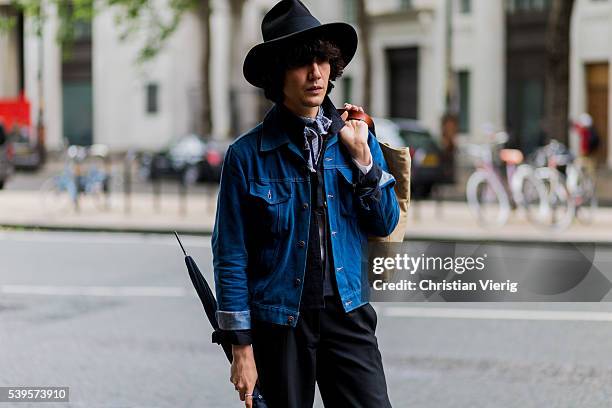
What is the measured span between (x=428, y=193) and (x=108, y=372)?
59.5 ft

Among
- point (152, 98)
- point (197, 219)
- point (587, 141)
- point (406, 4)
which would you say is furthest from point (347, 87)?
point (197, 219)

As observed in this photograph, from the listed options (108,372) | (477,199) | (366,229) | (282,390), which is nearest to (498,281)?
(366,229)

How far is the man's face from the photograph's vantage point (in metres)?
3.44

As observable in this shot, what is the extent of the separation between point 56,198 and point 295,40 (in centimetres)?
1752

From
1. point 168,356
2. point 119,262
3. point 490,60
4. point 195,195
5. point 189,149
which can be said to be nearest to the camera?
point 168,356

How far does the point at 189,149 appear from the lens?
104 ft

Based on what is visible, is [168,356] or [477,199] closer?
[168,356]

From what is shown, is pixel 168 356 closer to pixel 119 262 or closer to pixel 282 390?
pixel 282 390

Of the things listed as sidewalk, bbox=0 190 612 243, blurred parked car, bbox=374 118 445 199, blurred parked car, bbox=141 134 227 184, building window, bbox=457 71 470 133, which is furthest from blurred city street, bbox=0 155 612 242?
building window, bbox=457 71 470 133

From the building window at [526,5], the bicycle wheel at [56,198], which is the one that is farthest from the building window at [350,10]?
the bicycle wheel at [56,198]

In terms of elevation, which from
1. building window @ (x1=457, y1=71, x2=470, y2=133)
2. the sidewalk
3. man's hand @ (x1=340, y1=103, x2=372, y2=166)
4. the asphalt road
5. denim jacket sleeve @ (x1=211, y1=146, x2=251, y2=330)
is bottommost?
the asphalt road

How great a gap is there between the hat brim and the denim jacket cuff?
0.68 m

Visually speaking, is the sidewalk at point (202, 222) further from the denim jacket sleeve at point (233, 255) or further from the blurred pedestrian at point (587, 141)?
the denim jacket sleeve at point (233, 255)

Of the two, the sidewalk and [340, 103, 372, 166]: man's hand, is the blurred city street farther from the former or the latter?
[340, 103, 372, 166]: man's hand
